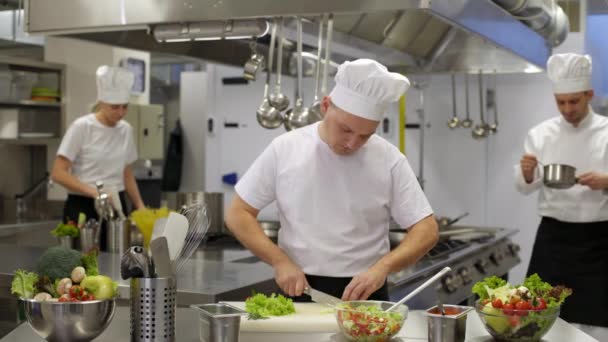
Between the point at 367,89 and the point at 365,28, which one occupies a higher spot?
the point at 365,28

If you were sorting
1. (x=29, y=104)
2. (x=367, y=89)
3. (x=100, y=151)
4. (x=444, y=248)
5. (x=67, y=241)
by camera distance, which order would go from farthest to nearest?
(x=29, y=104) < (x=100, y=151) < (x=444, y=248) < (x=67, y=241) < (x=367, y=89)

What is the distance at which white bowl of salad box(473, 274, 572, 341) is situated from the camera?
196 centimetres

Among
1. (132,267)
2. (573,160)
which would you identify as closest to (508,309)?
(132,267)

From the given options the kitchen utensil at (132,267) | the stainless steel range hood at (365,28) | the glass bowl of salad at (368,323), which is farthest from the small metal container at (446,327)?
the stainless steel range hood at (365,28)

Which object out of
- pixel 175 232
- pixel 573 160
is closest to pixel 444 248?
pixel 573 160

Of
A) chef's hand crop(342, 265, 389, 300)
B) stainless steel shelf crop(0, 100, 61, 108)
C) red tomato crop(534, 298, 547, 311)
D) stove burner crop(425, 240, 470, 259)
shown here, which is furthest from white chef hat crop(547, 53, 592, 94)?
stainless steel shelf crop(0, 100, 61, 108)

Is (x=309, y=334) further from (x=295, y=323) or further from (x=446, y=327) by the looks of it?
(x=446, y=327)

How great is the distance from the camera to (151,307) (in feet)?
6.35

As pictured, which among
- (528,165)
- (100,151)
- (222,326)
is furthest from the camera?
(100,151)

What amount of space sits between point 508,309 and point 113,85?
2.94m

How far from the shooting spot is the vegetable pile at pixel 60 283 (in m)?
1.93

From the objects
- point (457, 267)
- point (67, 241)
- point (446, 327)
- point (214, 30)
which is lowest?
point (457, 267)

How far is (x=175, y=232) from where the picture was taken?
1.98 metres

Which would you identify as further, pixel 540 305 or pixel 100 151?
pixel 100 151
